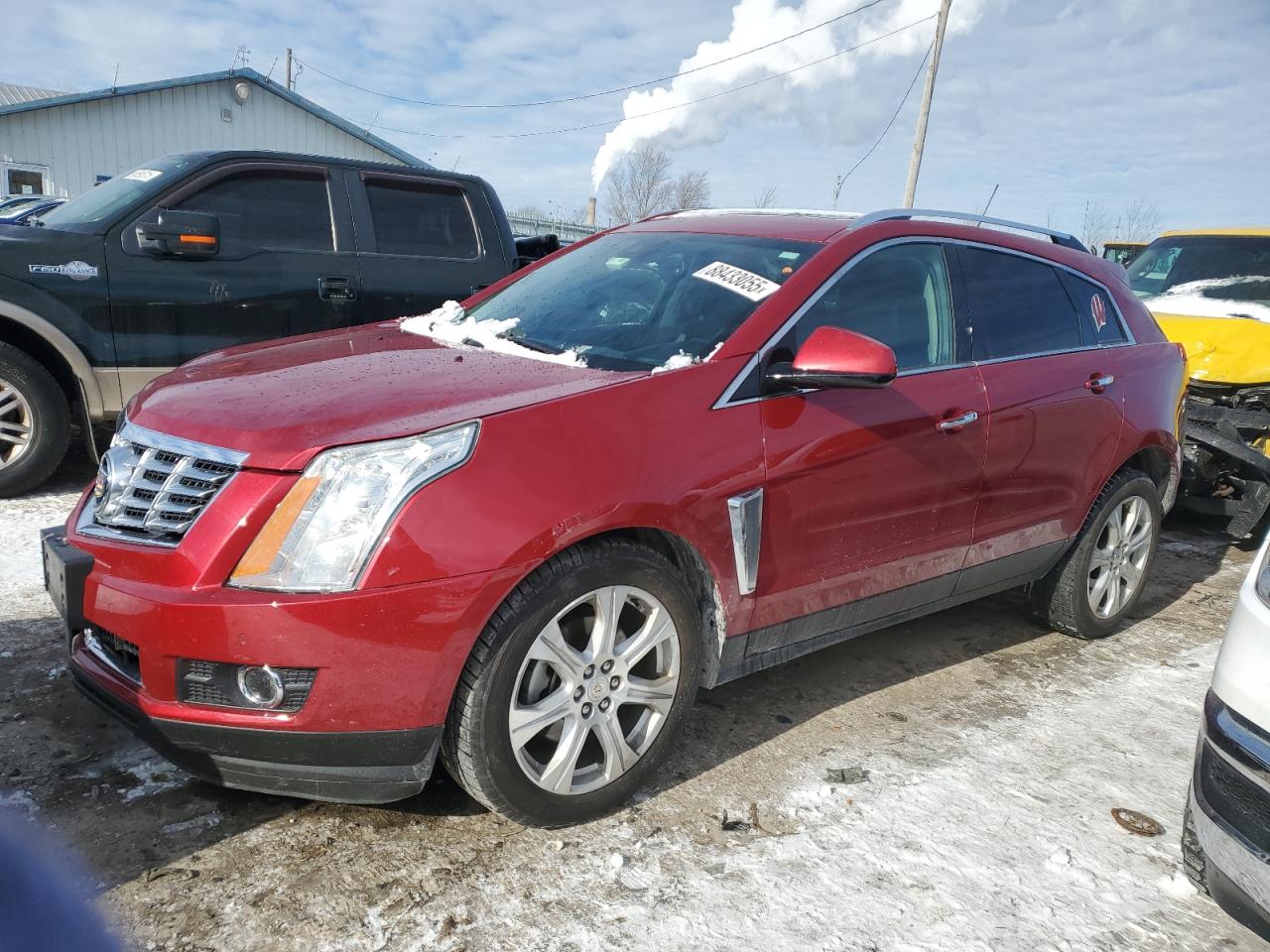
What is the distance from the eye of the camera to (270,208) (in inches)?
224

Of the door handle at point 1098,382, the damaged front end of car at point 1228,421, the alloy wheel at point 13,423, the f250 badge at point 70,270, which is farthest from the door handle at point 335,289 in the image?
the damaged front end of car at point 1228,421

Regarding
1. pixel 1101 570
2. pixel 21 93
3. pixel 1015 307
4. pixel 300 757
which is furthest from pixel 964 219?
pixel 21 93

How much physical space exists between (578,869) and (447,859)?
0.34 meters

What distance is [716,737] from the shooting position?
3.25 metres

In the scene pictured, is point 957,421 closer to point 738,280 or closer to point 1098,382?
point 738,280

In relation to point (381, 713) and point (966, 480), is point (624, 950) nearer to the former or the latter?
point (381, 713)

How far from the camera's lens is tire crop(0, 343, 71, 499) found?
16.4 ft

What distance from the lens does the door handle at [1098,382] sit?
4.04m

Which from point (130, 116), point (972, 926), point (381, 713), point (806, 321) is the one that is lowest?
point (972, 926)

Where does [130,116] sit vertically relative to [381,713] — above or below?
above

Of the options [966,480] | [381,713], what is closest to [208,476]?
[381,713]

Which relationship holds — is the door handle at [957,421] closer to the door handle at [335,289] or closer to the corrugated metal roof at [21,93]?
the door handle at [335,289]

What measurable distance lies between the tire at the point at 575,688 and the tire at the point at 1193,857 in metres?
1.29

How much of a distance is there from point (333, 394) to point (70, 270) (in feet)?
11.2
